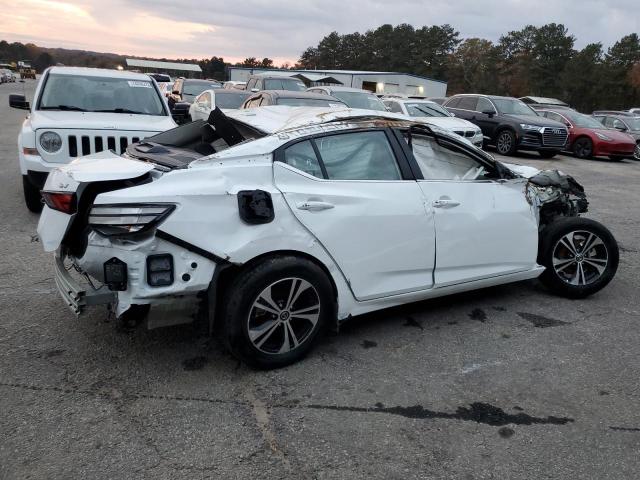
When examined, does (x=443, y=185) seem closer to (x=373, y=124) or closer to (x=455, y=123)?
(x=373, y=124)

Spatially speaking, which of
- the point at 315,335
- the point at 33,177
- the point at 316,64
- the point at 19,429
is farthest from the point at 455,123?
the point at 316,64

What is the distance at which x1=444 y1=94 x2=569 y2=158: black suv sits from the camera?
16.5m

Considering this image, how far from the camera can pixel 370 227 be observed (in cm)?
369

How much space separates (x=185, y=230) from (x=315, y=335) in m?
1.12

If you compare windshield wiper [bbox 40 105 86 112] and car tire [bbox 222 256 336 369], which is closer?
car tire [bbox 222 256 336 369]

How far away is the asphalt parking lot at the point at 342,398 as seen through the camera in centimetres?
271

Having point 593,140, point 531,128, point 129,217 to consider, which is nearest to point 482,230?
point 129,217

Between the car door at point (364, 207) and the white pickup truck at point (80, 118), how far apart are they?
11.9 ft

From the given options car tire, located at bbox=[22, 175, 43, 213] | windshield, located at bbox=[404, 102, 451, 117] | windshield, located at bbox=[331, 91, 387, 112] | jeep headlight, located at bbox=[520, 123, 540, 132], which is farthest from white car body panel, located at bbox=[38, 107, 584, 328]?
jeep headlight, located at bbox=[520, 123, 540, 132]

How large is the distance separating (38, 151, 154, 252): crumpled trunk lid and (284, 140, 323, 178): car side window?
89cm

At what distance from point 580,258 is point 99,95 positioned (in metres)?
6.29

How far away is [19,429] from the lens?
112 inches

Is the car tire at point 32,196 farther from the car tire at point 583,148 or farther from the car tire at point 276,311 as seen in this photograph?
the car tire at point 583,148

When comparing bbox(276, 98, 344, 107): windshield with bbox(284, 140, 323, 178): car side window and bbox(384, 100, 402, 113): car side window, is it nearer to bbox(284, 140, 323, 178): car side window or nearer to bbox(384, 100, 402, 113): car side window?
bbox(384, 100, 402, 113): car side window
